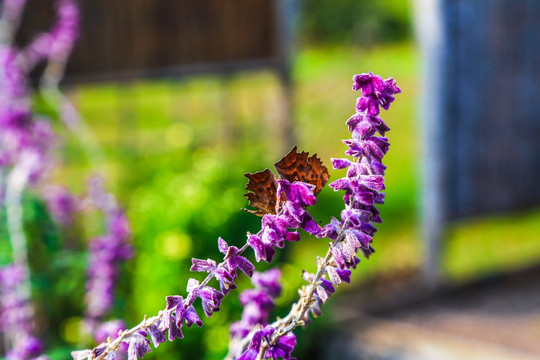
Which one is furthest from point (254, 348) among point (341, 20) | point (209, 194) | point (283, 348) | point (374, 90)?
point (341, 20)

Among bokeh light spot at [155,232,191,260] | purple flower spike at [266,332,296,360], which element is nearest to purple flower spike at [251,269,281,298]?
purple flower spike at [266,332,296,360]

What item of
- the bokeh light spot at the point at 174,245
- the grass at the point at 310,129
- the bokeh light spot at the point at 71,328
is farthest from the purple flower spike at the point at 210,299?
the grass at the point at 310,129

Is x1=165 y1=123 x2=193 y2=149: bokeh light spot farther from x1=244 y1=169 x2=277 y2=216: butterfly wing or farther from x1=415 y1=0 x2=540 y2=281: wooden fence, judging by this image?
x1=244 y1=169 x2=277 y2=216: butterfly wing

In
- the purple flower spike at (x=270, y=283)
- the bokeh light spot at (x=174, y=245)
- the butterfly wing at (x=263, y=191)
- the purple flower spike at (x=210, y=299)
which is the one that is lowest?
the bokeh light spot at (x=174, y=245)

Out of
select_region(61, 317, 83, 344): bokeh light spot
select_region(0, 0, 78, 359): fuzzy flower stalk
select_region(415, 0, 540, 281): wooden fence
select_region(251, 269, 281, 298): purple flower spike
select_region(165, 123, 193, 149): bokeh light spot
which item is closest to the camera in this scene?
select_region(251, 269, 281, 298): purple flower spike

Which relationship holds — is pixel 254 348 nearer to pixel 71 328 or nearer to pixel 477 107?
→ pixel 71 328

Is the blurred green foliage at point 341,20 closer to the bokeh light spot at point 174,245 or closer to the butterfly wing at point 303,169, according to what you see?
the bokeh light spot at point 174,245

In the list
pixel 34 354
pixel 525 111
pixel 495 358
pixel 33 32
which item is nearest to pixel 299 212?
pixel 34 354

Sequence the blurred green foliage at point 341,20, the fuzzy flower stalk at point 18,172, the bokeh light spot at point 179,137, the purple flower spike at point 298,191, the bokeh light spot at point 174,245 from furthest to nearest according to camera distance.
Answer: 1. the blurred green foliage at point 341,20
2. the bokeh light spot at point 179,137
3. the bokeh light spot at point 174,245
4. the fuzzy flower stalk at point 18,172
5. the purple flower spike at point 298,191

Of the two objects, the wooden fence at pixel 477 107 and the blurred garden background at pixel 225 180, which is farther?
the wooden fence at pixel 477 107
